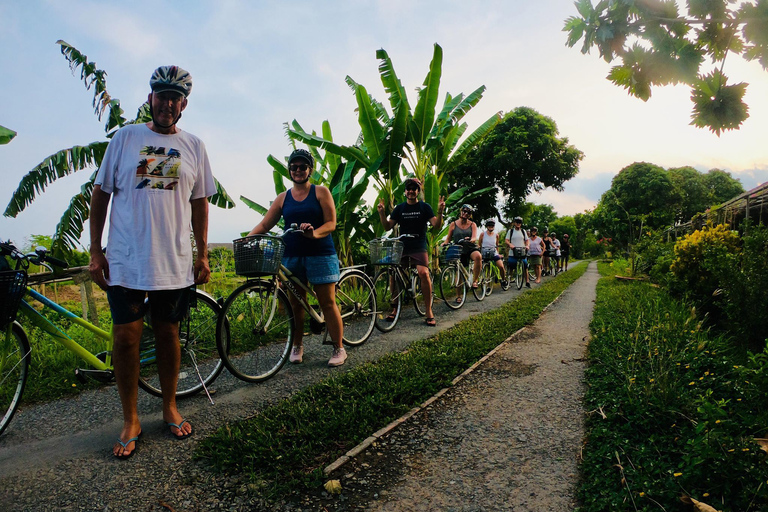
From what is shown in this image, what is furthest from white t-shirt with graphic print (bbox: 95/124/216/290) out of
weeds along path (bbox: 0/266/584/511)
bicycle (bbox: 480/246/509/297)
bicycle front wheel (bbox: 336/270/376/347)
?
bicycle (bbox: 480/246/509/297)

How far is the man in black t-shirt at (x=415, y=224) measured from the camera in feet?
19.0

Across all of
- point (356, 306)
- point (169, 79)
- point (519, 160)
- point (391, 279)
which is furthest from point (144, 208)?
Result: point (519, 160)

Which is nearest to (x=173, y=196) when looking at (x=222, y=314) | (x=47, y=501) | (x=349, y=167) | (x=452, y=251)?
(x=222, y=314)

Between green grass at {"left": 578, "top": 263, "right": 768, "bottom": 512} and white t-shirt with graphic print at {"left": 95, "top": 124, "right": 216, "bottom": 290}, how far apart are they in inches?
98.5

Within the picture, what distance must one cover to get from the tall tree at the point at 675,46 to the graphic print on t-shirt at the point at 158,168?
2.95 meters

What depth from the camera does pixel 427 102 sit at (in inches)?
320

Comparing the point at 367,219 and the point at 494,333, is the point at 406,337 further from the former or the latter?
the point at 367,219

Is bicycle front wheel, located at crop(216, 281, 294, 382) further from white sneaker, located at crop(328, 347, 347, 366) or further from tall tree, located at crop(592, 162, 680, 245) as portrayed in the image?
tall tree, located at crop(592, 162, 680, 245)

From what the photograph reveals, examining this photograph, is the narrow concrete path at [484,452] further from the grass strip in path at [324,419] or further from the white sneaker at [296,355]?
the white sneaker at [296,355]

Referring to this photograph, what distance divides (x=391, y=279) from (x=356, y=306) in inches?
46.1

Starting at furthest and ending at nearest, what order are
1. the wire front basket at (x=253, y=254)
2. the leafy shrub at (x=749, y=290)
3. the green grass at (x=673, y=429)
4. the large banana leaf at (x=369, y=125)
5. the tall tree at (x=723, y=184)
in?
the tall tree at (x=723, y=184) → the large banana leaf at (x=369, y=125) → the leafy shrub at (x=749, y=290) → the wire front basket at (x=253, y=254) → the green grass at (x=673, y=429)

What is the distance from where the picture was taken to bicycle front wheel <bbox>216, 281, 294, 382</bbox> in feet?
11.5

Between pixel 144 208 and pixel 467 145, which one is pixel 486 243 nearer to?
pixel 467 145

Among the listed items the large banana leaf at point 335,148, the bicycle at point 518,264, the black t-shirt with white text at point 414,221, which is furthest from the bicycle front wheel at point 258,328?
the bicycle at point 518,264
